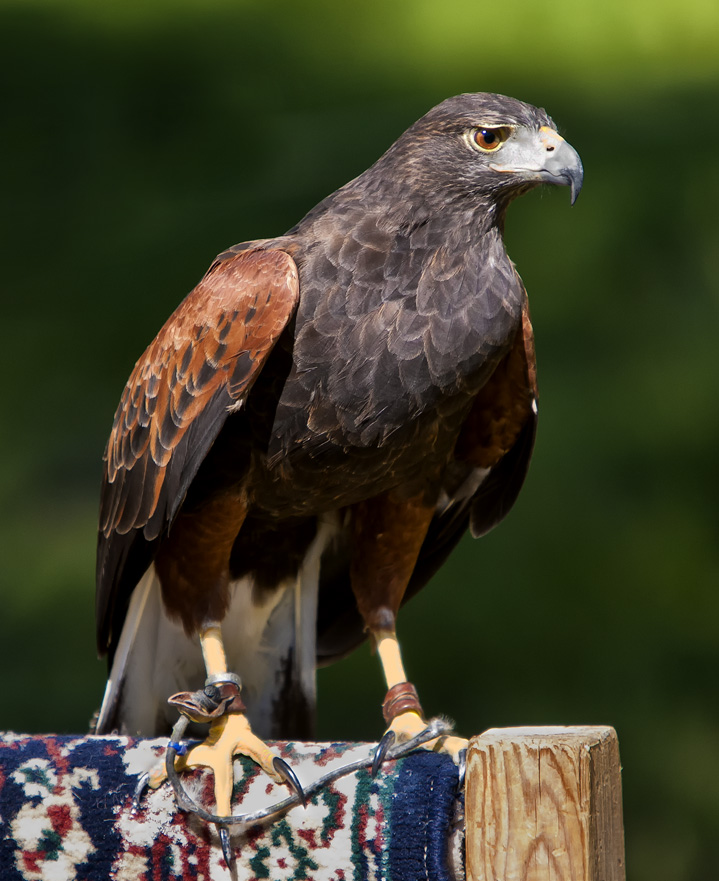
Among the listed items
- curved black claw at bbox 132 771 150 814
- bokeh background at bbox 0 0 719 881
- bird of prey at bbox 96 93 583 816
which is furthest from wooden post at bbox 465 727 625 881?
bokeh background at bbox 0 0 719 881

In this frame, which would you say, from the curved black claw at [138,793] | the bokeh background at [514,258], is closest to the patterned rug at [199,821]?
the curved black claw at [138,793]

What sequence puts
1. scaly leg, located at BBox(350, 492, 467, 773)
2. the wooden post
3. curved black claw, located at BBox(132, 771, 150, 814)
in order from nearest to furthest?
1. the wooden post
2. curved black claw, located at BBox(132, 771, 150, 814)
3. scaly leg, located at BBox(350, 492, 467, 773)

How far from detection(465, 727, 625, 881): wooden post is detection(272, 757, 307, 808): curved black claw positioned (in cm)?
26

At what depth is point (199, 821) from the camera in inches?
53.7

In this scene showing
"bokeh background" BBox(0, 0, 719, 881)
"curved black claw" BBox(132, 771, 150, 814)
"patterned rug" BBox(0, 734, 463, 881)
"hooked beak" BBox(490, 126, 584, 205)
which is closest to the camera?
"patterned rug" BBox(0, 734, 463, 881)

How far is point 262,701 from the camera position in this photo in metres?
2.23

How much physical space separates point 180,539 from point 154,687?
0.46 m

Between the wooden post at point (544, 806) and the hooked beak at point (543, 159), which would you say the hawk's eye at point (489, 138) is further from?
the wooden post at point (544, 806)

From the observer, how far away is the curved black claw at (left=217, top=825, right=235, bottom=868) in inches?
51.9

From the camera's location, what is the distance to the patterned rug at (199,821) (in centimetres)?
123

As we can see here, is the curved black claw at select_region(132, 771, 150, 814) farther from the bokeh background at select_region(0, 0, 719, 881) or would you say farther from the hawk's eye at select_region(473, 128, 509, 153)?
the bokeh background at select_region(0, 0, 719, 881)

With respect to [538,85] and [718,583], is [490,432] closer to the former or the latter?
[718,583]

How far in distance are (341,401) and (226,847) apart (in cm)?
71

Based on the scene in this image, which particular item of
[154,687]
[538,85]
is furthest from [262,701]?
[538,85]
